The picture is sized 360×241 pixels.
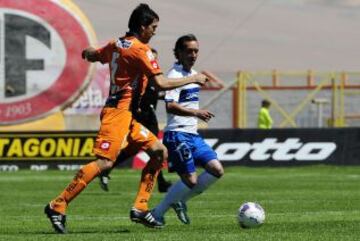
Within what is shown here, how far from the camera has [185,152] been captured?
46.1ft

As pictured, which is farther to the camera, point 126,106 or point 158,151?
point 158,151

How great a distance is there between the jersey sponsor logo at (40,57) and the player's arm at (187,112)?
17693 millimetres

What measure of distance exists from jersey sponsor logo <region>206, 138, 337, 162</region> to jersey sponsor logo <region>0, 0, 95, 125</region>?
4562 millimetres

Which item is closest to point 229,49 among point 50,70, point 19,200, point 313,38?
point 313,38

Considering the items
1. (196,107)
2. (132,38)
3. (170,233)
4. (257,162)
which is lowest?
(257,162)

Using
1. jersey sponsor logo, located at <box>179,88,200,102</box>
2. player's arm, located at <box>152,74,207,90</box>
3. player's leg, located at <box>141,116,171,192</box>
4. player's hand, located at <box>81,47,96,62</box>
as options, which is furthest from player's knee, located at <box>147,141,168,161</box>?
player's leg, located at <box>141,116,171,192</box>

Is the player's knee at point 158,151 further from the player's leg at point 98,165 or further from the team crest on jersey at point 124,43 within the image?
the team crest on jersey at point 124,43

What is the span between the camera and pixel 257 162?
28.8 meters

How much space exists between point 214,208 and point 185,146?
272 centimetres

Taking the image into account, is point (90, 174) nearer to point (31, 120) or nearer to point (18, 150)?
point (18, 150)

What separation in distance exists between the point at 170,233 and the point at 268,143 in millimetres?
16347

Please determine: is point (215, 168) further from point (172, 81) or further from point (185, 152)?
point (172, 81)

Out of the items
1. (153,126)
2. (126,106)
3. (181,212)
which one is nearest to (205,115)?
(126,106)

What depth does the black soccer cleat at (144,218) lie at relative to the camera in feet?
43.2
